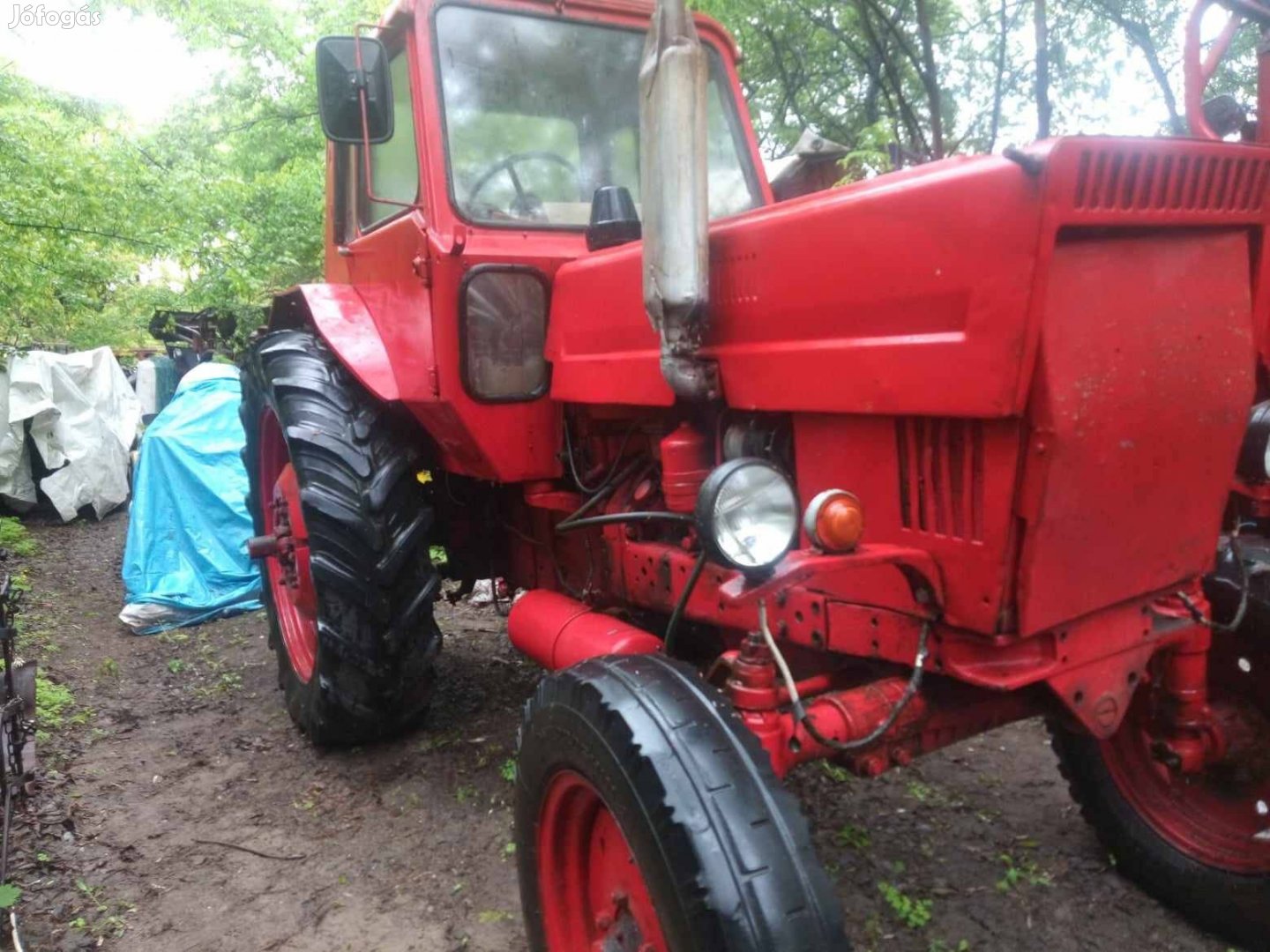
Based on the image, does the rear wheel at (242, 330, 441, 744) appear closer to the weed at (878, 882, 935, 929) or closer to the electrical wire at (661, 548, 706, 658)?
the electrical wire at (661, 548, 706, 658)

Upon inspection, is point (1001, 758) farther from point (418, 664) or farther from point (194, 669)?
point (194, 669)

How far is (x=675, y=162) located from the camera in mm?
1797

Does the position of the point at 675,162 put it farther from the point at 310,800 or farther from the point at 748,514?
the point at 310,800

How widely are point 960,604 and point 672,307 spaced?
0.77 metres

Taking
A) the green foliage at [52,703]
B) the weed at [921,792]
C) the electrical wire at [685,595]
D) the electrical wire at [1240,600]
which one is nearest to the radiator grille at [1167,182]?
the electrical wire at [1240,600]

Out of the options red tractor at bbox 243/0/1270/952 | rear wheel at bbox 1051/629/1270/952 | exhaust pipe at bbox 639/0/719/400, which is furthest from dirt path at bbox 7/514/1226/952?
exhaust pipe at bbox 639/0/719/400

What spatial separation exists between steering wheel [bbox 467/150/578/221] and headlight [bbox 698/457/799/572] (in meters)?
1.44

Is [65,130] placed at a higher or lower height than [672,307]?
Answer: higher

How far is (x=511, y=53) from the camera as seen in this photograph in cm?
282

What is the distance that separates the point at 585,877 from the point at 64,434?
8138 mm

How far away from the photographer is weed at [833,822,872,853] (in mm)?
2695

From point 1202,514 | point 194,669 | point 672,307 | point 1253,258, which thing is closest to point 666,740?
point 672,307

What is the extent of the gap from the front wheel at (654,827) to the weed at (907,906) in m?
0.87

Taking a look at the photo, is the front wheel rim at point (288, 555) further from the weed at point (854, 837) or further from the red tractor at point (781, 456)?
the weed at point (854, 837)
